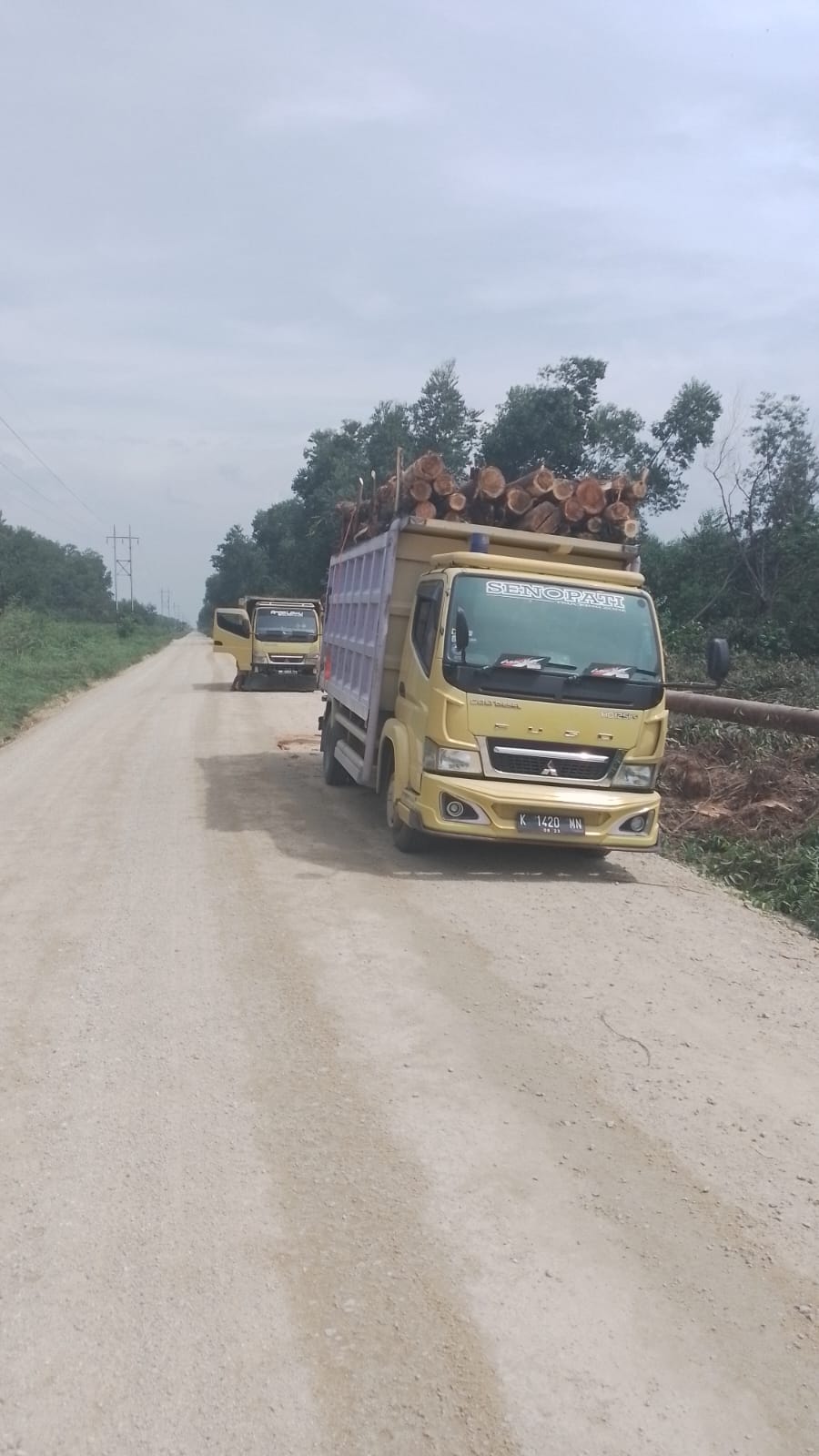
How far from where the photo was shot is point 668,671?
16109mm

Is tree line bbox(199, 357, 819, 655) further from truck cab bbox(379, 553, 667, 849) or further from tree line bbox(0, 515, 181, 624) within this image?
tree line bbox(0, 515, 181, 624)

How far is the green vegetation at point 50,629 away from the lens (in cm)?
2675

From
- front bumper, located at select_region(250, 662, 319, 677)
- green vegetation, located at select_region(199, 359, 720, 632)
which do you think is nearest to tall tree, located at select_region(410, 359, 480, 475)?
green vegetation, located at select_region(199, 359, 720, 632)

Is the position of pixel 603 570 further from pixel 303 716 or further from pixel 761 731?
pixel 303 716

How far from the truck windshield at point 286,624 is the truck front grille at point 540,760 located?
1850cm

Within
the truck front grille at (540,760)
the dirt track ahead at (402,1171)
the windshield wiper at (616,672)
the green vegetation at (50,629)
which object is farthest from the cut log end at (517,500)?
the green vegetation at (50,629)

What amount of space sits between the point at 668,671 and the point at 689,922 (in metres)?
9.55

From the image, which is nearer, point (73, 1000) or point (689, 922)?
point (73, 1000)

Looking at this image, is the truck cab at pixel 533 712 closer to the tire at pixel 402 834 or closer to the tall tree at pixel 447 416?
the tire at pixel 402 834

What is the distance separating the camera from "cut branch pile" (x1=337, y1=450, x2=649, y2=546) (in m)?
8.99

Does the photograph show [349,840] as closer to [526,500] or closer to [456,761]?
[456,761]

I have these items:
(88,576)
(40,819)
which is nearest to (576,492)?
(40,819)

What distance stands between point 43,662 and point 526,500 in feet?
92.2

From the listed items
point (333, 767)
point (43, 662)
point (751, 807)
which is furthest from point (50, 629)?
point (751, 807)
